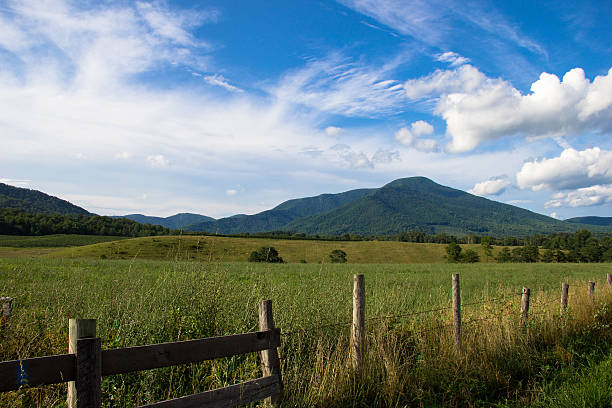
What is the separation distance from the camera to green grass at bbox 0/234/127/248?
288 feet

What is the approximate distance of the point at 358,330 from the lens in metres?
5.35

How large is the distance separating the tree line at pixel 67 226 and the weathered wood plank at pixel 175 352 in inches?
4052

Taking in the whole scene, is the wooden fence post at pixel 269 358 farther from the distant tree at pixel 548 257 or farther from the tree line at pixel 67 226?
the tree line at pixel 67 226

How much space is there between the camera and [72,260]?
3762 centimetres

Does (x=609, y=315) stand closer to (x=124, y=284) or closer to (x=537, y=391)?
(x=537, y=391)

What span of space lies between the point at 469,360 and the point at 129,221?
133m

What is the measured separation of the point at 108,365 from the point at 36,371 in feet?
1.42

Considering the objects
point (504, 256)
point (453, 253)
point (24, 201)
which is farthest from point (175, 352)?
point (24, 201)

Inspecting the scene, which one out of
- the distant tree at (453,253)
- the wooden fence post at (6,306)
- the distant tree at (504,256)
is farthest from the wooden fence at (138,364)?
the distant tree at (504,256)

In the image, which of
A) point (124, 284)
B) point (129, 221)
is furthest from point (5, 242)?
point (124, 284)

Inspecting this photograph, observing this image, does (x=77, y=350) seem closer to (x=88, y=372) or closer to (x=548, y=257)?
(x=88, y=372)

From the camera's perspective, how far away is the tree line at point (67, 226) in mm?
103562

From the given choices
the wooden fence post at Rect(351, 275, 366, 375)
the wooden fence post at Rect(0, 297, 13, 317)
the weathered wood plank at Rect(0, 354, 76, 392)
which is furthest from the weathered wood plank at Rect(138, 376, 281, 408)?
the wooden fence post at Rect(0, 297, 13, 317)

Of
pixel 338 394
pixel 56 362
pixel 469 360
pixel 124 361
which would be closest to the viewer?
pixel 56 362
